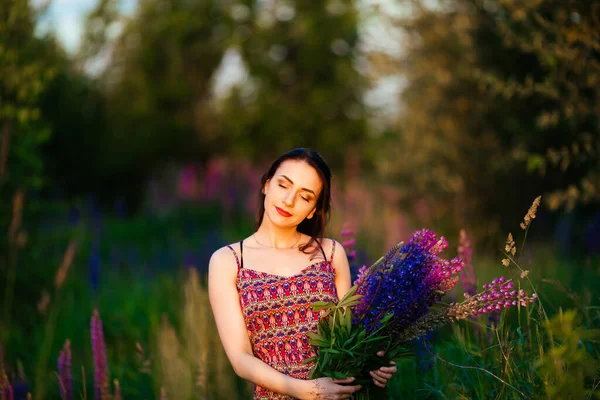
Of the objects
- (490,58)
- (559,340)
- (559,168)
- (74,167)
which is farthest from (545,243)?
(74,167)

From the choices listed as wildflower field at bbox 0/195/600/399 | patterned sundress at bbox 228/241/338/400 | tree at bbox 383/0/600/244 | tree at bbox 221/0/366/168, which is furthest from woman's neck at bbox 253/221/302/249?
tree at bbox 221/0/366/168

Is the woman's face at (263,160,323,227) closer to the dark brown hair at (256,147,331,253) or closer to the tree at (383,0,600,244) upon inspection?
the dark brown hair at (256,147,331,253)

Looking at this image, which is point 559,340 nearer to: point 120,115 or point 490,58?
point 490,58

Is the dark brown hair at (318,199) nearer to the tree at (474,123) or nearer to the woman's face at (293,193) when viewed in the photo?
the woman's face at (293,193)

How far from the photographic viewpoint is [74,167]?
9.75 metres

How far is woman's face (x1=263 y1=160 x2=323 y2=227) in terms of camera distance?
8.74ft

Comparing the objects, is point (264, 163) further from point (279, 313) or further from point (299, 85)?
point (279, 313)

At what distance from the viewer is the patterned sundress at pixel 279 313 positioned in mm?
2561

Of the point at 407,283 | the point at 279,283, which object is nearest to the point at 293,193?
the point at 279,283

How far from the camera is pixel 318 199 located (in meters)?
2.81

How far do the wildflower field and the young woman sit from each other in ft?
1.45

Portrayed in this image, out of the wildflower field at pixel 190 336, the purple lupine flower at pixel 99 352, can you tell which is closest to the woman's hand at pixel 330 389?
the wildflower field at pixel 190 336

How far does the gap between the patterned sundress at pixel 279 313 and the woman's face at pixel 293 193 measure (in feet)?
0.81

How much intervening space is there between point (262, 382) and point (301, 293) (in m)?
0.39
